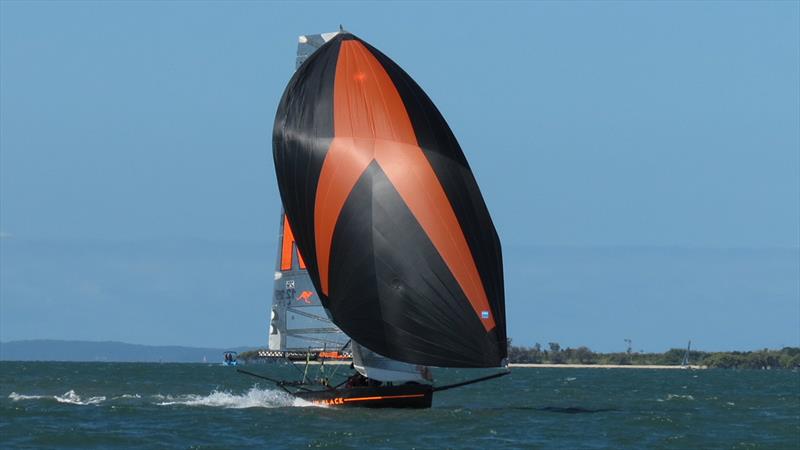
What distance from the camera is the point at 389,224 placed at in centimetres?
4541

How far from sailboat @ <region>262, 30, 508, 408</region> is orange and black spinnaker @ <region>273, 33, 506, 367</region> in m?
0.04

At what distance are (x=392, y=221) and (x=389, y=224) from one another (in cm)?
12

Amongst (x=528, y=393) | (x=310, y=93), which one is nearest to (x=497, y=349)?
(x=310, y=93)

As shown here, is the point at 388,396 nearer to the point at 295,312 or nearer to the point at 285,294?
the point at 295,312

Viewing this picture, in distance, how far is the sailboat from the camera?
4512cm

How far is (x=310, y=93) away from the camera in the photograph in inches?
1884

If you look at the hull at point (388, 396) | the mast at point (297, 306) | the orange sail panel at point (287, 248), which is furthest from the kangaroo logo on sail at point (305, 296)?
the hull at point (388, 396)

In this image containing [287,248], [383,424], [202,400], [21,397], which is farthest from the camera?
[21,397]

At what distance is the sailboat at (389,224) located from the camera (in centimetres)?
4512

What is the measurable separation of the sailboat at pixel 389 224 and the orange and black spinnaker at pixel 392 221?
40mm

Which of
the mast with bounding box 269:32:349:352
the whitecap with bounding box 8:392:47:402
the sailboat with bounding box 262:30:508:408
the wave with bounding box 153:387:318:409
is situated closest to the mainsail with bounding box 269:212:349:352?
the mast with bounding box 269:32:349:352

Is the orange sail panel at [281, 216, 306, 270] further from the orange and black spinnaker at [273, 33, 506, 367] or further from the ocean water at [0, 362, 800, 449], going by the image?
the ocean water at [0, 362, 800, 449]

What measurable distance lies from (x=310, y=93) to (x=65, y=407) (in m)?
17.1

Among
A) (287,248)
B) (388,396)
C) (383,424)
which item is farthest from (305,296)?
(383,424)
